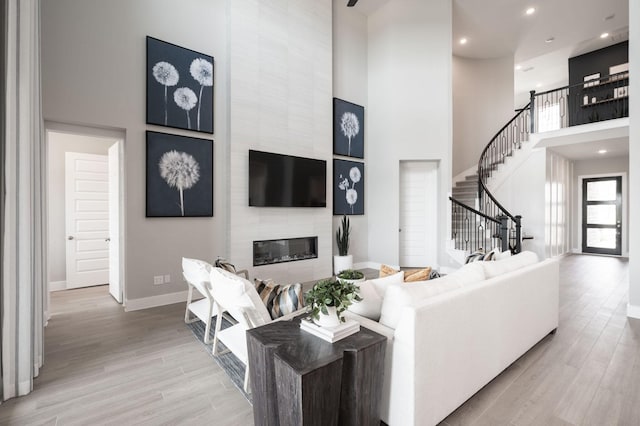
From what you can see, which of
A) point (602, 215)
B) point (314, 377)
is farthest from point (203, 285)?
point (602, 215)

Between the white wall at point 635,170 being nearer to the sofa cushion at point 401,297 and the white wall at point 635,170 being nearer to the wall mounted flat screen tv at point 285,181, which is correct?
the sofa cushion at point 401,297

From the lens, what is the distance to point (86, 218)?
193 inches

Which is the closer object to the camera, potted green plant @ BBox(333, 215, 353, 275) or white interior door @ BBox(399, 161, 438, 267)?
potted green plant @ BBox(333, 215, 353, 275)

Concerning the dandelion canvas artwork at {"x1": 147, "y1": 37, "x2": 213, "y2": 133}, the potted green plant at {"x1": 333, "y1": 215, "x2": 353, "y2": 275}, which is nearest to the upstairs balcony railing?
the potted green plant at {"x1": 333, "y1": 215, "x2": 353, "y2": 275}

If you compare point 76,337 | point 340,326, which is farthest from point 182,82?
point 340,326

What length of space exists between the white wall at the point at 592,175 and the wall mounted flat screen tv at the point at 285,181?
325 inches

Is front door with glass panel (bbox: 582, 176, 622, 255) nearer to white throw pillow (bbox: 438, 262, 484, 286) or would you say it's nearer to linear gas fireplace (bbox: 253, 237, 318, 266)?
linear gas fireplace (bbox: 253, 237, 318, 266)

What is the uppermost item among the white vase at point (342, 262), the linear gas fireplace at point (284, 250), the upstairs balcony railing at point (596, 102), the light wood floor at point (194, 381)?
the upstairs balcony railing at point (596, 102)

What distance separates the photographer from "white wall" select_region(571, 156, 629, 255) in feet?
26.5

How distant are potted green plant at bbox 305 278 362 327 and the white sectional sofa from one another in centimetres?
30

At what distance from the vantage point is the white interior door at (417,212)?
21.4ft

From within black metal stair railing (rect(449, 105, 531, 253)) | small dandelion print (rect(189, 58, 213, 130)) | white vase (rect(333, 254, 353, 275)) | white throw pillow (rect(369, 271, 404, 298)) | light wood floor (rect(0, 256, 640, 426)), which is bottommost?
light wood floor (rect(0, 256, 640, 426))

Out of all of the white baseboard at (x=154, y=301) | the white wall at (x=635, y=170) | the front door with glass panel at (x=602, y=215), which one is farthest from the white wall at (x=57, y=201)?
the front door with glass panel at (x=602, y=215)

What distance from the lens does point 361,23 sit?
667 centimetres
